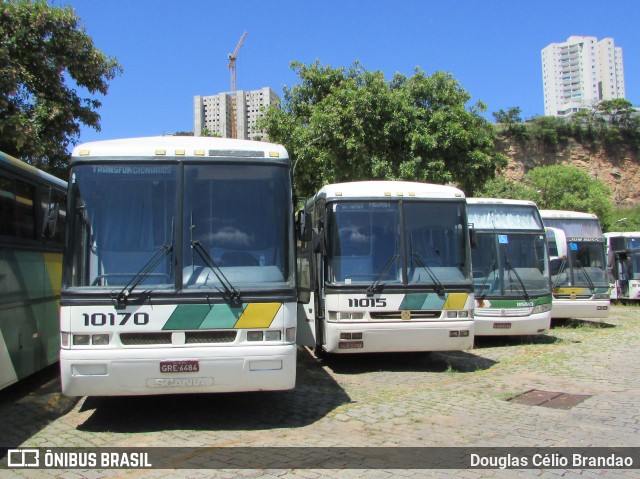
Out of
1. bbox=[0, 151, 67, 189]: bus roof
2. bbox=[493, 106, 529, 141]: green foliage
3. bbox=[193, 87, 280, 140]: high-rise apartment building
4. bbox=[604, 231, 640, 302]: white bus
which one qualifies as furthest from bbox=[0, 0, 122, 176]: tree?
bbox=[493, 106, 529, 141]: green foliage

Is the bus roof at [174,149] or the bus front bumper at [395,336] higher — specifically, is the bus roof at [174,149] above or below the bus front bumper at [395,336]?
above

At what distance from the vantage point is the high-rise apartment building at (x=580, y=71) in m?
165

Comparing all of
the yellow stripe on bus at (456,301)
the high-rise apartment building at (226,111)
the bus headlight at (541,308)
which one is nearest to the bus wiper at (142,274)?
the yellow stripe on bus at (456,301)

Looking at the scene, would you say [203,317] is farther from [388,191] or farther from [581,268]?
[581,268]

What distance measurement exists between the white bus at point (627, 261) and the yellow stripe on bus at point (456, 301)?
55.0 ft

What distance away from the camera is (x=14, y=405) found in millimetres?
7652

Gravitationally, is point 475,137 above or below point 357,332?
above

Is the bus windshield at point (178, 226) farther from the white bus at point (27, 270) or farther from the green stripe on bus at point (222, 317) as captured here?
the white bus at point (27, 270)

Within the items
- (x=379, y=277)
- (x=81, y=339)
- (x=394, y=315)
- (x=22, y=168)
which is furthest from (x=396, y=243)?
(x=22, y=168)

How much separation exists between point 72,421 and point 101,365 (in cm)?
133

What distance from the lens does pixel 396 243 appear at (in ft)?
30.5

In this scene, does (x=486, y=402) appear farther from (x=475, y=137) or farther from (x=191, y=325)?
(x=475, y=137)

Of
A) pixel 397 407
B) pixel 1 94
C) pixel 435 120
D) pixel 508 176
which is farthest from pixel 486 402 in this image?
pixel 508 176

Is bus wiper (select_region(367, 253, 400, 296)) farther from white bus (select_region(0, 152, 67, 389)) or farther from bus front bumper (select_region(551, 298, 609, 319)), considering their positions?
bus front bumper (select_region(551, 298, 609, 319))
